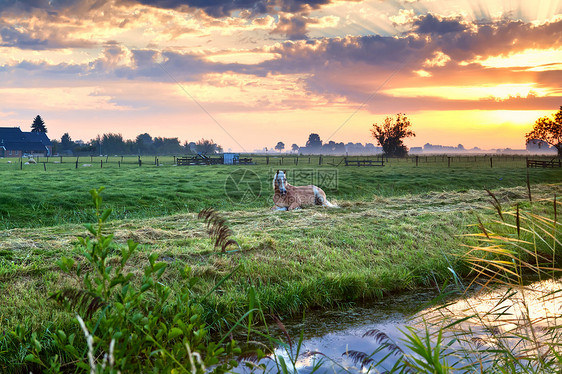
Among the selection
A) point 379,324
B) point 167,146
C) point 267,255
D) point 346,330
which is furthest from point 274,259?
point 167,146

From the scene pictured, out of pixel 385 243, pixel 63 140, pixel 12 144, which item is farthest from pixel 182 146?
pixel 385 243

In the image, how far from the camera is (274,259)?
7156 mm

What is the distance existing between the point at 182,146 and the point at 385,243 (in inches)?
5362

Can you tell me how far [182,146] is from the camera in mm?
139250

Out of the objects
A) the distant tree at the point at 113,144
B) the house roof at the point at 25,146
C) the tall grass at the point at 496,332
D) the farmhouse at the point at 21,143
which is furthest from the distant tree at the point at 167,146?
the tall grass at the point at 496,332

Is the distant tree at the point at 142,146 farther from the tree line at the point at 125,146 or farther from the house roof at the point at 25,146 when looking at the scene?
the house roof at the point at 25,146

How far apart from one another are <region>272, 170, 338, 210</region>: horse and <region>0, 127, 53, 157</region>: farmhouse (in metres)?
98.1

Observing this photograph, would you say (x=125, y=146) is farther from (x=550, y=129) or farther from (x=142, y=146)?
(x=550, y=129)

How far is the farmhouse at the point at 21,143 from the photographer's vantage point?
96062 millimetres

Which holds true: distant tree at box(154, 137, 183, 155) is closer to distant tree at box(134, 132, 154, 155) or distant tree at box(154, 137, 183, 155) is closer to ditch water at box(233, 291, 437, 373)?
distant tree at box(134, 132, 154, 155)

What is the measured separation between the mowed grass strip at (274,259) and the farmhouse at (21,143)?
101 meters

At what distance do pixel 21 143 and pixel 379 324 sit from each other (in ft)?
375

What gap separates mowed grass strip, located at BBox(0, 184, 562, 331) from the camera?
5.68 metres

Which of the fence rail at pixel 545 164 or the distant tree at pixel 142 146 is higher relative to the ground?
the distant tree at pixel 142 146
